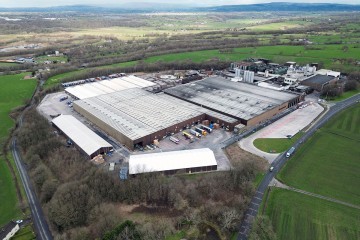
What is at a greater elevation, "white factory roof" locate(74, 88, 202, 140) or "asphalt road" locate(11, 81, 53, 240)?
"white factory roof" locate(74, 88, 202, 140)

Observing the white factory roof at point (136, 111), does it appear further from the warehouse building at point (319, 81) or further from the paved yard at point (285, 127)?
the warehouse building at point (319, 81)

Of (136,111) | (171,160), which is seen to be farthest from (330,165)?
(136,111)

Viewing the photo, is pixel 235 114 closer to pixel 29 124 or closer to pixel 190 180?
pixel 190 180

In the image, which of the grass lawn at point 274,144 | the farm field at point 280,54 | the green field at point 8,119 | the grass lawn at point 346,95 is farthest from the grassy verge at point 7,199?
the farm field at point 280,54

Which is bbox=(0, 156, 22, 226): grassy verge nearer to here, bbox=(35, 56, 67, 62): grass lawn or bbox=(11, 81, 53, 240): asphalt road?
bbox=(11, 81, 53, 240): asphalt road

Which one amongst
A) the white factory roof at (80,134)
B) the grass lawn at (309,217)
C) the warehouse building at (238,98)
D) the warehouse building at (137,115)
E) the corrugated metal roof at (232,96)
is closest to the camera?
the grass lawn at (309,217)

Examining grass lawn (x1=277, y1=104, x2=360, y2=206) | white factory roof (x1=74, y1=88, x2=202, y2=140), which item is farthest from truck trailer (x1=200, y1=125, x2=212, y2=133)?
grass lawn (x1=277, y1=104, x2=360, y2=206)
